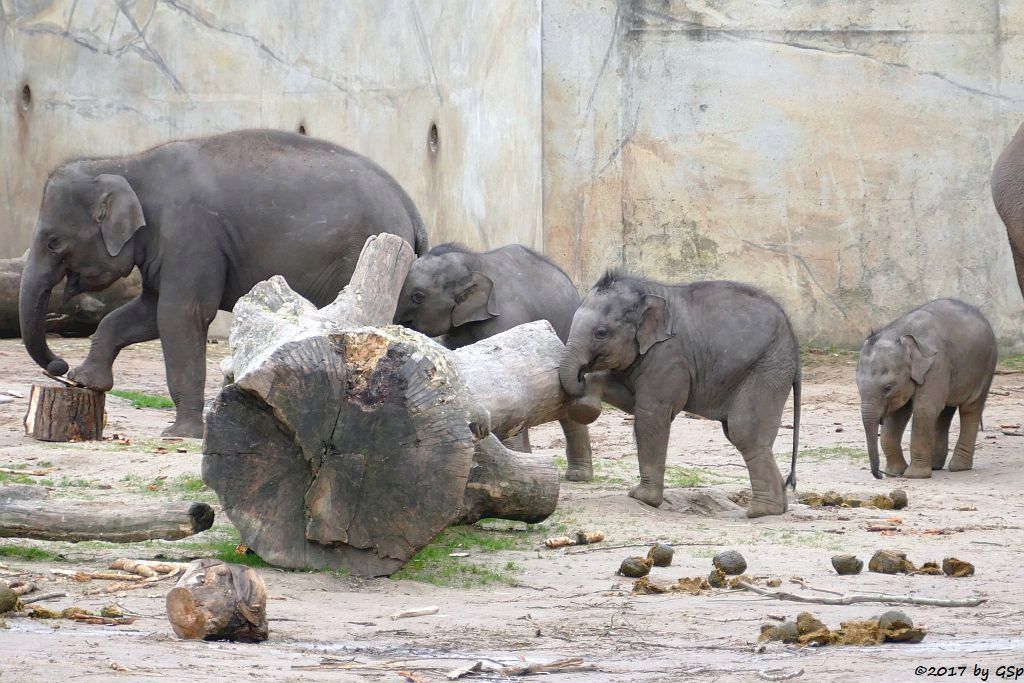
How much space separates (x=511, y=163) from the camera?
12.6 metres

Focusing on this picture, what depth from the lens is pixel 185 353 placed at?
8.09 meters

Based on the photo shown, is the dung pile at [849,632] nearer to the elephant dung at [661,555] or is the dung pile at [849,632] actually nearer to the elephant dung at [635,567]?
the elephant dung at [635,567]

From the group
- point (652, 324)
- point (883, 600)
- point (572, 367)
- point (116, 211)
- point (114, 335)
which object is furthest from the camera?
point (114, 335)

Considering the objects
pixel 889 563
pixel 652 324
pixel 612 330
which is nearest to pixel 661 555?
pixel 889 563

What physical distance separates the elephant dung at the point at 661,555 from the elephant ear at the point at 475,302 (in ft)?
7.00

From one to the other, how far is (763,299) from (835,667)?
3278 millimetres

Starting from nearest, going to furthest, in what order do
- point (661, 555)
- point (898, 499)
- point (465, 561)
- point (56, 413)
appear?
point (661, 555) < point (465, 561) < point (898, 499) < point (56, 413)

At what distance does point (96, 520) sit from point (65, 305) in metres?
7.38

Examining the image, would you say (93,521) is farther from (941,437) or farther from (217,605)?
(941,437)

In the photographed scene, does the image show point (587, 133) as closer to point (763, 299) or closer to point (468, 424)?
point (763, 299)

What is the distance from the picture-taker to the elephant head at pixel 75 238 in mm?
7977

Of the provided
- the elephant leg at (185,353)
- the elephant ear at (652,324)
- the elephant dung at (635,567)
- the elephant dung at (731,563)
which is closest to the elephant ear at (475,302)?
the elephant ear at (652,324)

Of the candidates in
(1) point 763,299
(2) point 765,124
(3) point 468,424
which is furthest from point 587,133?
(3) point 468,424

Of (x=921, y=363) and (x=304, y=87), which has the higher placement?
(x=304, y=87)
